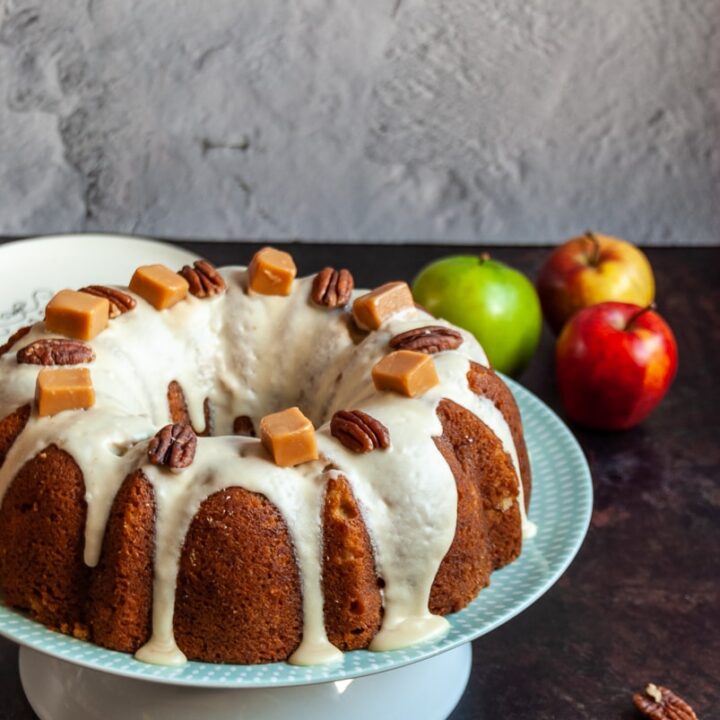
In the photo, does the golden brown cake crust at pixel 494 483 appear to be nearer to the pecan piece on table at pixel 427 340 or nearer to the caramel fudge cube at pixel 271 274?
the pecan piece on table at pixel 427 340

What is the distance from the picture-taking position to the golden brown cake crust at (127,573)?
1.22m

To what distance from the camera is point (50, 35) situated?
236 centimetres

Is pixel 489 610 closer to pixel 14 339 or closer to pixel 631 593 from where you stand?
pixel 631 593

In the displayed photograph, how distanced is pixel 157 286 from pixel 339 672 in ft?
1.67

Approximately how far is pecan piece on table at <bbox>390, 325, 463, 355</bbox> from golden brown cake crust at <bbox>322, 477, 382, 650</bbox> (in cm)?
24

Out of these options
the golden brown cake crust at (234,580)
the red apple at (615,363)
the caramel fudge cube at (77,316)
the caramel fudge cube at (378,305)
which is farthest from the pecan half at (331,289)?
the red apple at (615,363)

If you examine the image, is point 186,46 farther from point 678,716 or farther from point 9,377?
point 678,716

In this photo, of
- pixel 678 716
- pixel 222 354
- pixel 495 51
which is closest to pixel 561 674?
pixel 678 716

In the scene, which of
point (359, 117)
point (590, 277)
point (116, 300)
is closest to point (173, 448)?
point (116, 300)

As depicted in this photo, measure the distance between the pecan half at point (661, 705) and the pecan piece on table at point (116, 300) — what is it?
704mm

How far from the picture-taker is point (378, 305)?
4.86ft

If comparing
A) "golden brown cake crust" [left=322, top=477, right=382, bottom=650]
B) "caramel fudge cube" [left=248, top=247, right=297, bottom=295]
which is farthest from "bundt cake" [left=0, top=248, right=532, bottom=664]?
"caramel fudge cube" [left=248, top=247, right=297, bottom=295]

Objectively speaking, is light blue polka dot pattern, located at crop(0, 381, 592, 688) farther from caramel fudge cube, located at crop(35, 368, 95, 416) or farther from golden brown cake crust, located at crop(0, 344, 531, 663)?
caramel fudge cube, located at crop(35, 368, 95, 416)

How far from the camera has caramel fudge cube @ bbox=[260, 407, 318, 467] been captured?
1.22 m
